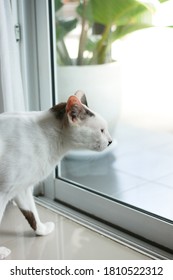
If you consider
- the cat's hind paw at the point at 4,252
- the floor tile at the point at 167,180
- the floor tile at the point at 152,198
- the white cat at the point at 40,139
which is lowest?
the cat's hind paw at the point at 4,252

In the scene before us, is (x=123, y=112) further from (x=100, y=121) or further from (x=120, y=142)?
(x=100, y=121)

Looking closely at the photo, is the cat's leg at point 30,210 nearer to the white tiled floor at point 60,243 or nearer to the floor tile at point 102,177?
the white tiled floor at point 60,243

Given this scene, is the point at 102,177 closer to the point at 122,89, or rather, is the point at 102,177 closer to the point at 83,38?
the point at 122,89

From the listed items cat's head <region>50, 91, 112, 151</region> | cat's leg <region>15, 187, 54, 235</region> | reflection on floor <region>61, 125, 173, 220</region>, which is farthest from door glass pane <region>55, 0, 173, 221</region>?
cat's head <region>50, 91, 112, 151</region>

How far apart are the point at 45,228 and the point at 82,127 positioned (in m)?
0.51

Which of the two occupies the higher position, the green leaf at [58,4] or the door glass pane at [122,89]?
the green leaf at [58,4]

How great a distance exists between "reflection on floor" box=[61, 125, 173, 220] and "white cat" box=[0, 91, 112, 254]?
454 mm

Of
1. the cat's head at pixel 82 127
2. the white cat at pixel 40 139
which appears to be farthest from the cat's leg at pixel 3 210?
the cat's head at pixel 82 127

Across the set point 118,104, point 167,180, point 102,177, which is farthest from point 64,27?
point 167,180

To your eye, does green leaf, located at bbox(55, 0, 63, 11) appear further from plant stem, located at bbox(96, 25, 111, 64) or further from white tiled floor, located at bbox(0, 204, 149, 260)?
white tiled floor, located at bbox(0, 204, 149, 260)

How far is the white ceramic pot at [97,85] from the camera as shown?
1.89 metres

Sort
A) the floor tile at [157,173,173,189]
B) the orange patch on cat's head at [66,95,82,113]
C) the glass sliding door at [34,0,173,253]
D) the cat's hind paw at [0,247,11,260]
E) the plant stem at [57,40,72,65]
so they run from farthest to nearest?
the plant stem at [57,40,72,65] < the floor tile at [157,173,173,189] < the glass sliding door at [34,0,173,253] < the cat's hind paw at [0,247,11,260] < the orange patch on cat's head at [66,95,82,113]

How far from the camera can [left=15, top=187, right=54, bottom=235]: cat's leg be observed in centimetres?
149

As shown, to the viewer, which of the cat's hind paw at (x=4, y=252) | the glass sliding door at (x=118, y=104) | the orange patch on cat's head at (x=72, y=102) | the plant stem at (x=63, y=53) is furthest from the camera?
the plant stem at (x=63, y=53)
